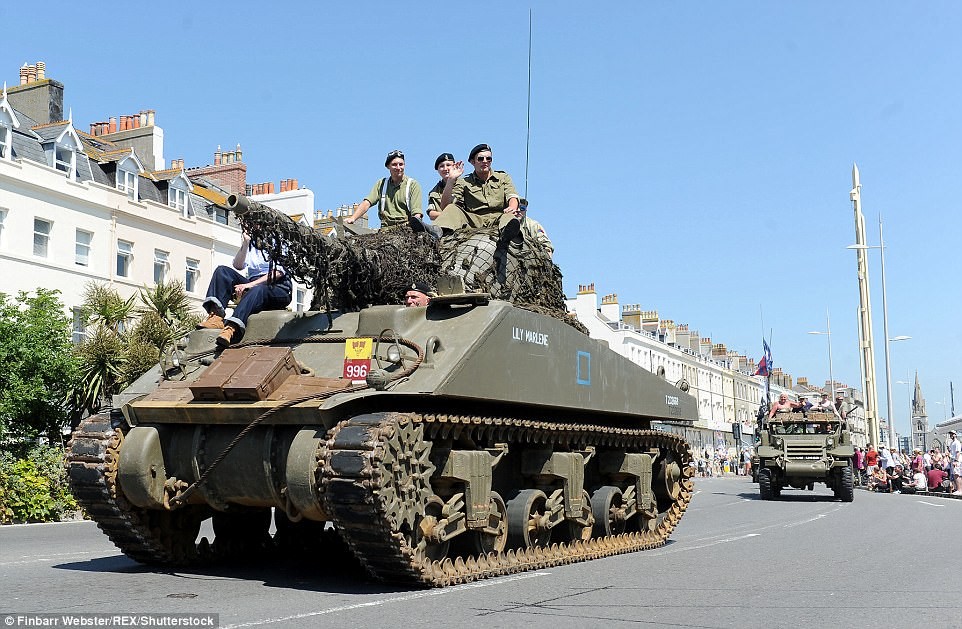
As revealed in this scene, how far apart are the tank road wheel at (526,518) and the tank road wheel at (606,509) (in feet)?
4.69

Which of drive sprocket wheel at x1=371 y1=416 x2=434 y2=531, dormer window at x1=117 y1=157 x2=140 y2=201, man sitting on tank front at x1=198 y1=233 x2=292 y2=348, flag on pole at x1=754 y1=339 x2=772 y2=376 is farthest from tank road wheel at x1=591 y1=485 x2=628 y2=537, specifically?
flag on pole at x1=754 y1=339 x2=772 y2=376

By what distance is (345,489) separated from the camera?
770cm

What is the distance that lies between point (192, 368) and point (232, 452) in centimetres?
140

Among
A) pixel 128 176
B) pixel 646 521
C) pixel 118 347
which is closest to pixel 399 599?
pixel 646 521

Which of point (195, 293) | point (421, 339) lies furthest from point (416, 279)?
point (195, 293)

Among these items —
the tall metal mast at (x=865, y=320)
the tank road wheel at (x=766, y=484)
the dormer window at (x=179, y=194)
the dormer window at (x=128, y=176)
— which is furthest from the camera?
the tall metal mast at (x=865, y=320)

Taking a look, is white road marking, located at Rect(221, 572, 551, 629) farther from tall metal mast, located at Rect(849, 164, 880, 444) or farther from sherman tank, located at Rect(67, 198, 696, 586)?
tall metal mast, located at Rect(849, 164, 880, 444)

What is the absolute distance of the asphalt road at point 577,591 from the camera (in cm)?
723

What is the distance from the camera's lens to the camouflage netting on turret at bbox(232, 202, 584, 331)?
8.98 m

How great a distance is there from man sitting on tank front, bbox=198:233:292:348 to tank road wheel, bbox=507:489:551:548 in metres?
3.08

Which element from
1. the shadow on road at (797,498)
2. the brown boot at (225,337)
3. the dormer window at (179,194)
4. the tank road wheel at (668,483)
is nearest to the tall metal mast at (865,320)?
the shadow on road at (797,498)

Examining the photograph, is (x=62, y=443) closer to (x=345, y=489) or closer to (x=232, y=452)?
(x=232, y=452)

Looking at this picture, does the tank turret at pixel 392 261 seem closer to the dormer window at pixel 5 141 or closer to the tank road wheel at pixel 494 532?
the tank road wheel at pixel 494 532

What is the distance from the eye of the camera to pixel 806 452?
27406 millimetres
